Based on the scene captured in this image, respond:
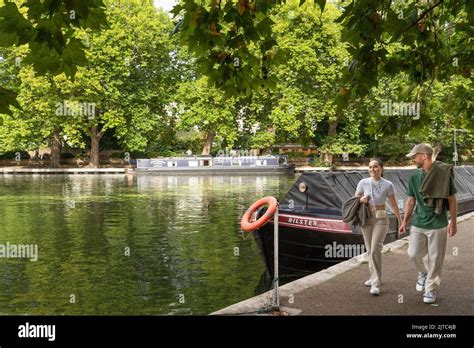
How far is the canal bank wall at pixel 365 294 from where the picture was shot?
6.91m

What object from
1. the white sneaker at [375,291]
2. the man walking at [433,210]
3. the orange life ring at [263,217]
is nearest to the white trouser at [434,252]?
the man walking at [433,210]

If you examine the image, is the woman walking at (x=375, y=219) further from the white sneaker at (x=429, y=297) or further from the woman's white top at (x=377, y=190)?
the white sneaker at (x=429, y=297)

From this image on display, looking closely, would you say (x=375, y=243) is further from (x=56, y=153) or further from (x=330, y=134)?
(x=56, y=153)

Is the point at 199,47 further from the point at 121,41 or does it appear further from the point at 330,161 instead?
the point at 330,161

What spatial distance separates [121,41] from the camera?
5488cm

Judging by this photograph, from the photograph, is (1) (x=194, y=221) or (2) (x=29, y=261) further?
(1) (x=194, y=221)

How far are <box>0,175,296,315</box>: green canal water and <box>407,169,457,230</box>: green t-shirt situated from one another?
171 inches

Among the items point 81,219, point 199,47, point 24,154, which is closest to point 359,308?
point 199,47


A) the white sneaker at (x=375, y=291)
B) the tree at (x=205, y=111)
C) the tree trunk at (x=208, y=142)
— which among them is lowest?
the white sneaker at (x=375, y=291)

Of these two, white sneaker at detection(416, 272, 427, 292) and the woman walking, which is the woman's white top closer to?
the woman walking

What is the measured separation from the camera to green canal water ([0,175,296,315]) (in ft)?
34.2

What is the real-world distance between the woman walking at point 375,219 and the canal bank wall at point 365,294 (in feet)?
1.16

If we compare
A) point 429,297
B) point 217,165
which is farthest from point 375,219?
point 217,165

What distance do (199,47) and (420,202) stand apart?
12.3 feet
